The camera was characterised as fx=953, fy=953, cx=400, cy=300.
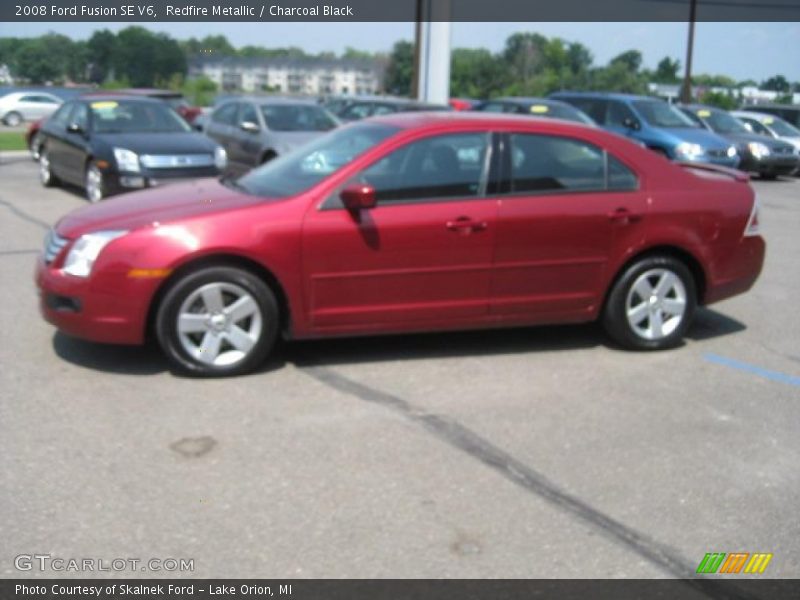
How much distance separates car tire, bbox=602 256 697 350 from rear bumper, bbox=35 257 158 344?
299 cm

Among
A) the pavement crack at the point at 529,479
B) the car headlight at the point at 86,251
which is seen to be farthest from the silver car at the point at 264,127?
the pavement crack at the point at 529,479

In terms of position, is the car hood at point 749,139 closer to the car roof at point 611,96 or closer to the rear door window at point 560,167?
the car roof at point 611,96

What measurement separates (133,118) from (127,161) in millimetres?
1477

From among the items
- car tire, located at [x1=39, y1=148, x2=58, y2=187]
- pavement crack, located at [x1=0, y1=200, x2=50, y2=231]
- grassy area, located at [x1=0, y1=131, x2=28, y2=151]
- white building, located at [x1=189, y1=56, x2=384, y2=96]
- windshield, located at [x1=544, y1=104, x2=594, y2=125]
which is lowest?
pavement crack, located at [x1=0, y1=200, x2=50, y2=231]

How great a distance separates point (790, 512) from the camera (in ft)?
13.5

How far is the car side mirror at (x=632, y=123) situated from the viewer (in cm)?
1827

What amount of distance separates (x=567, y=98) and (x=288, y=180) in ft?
51.4

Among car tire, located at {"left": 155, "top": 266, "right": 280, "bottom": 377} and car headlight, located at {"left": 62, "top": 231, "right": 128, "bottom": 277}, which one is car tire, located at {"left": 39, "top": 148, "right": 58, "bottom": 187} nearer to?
car headlight, located at {"left": 62, "top": 231, "right": 128, "bottom": 277}

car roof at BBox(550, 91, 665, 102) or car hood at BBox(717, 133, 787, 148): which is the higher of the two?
car roof at BBox(550, 91, 665, 102)

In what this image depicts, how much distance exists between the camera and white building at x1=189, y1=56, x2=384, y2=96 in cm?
1656

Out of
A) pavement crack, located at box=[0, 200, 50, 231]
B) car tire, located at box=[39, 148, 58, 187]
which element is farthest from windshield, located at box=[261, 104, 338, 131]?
pavement crack, located at box=[0, 200, 50, 231]

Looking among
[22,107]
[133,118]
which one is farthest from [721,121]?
[22,107]

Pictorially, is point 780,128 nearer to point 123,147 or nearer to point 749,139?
point 749,139
